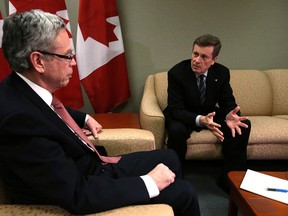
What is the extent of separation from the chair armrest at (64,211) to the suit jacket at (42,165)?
0.03 metres

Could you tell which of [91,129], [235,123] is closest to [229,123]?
[235,123]

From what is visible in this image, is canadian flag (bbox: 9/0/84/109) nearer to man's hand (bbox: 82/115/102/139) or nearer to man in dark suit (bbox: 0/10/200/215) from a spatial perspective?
man's hand (bbox: 82/115/102/139)

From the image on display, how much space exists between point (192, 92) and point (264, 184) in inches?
36.8

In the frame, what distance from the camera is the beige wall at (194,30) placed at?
2637mm

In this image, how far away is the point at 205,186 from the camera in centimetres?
214

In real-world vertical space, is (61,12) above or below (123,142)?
above

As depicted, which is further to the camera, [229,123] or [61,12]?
[61,12]

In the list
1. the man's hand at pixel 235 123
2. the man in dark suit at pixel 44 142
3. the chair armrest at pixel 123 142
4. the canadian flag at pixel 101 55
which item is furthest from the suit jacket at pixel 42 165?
the canadian flag at pixel 101 55

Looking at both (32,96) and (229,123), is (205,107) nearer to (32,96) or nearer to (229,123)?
(229,123)

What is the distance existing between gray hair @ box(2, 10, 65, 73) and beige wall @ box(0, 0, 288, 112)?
176 centimetres

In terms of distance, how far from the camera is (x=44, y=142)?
2.81 feet

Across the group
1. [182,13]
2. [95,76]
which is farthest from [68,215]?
[182,13]

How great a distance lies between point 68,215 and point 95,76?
1.76 m

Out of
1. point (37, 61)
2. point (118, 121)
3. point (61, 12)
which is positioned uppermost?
point (61, 12)
